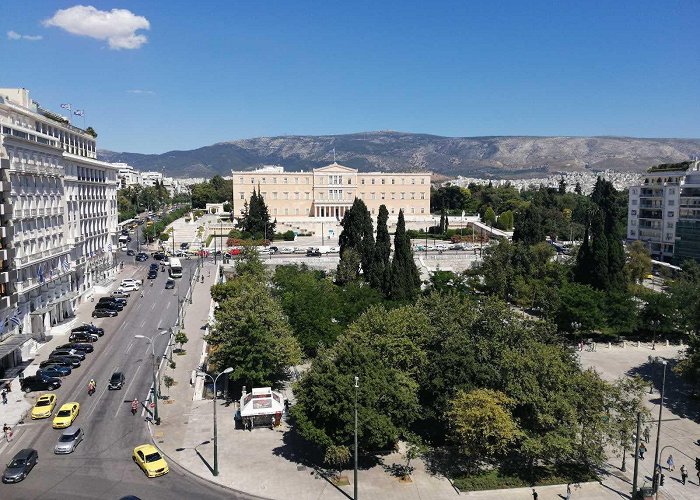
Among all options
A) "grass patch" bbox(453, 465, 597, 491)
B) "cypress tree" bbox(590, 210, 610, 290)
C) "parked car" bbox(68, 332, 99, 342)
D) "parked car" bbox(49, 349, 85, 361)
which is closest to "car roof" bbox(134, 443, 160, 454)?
"grass patch" bbox(453, 465, 597, 491)

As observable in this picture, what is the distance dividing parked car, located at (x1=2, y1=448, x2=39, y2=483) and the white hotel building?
37.5 ft

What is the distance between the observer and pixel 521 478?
25547 mm

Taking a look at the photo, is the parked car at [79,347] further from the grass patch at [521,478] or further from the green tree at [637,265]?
the green tree at [637,265]

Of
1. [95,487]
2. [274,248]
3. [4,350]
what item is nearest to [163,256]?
[274,248]

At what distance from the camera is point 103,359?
131 feet

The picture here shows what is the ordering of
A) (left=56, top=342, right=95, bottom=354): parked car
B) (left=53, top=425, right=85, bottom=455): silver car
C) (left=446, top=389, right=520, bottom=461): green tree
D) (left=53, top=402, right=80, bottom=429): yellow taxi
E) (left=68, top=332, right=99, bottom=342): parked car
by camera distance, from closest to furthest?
(left=446, top=389, right=520, bottom=461): green tree → (left=53, top=425, right=85, bottom=455): silver car → (left=53, top=402, right=80, bottom=429): yellow taxi → (left=56, top=342, right=95, bottom=354): parked car → (left=68, top=332, right=99, bottom=342): parked car

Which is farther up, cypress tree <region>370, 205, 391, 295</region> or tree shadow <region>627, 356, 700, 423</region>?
cypress tree <region>370, 205, 391, 295</region>

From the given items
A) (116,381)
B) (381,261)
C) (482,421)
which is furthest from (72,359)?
(482,421)

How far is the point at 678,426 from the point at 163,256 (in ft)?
223

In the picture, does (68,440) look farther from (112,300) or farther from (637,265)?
(637,265)

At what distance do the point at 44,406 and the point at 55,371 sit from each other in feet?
19.8

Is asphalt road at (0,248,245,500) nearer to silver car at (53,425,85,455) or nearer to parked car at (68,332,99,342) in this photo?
silver car at (53,425,85,455)

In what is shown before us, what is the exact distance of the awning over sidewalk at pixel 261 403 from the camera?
97.0 ft

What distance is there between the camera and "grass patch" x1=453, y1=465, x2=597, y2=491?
81.4 ft
